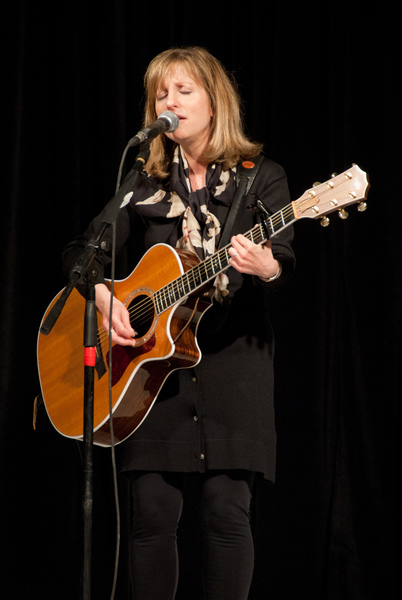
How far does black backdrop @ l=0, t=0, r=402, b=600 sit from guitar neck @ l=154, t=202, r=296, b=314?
0.89 metres

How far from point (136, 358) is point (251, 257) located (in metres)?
0.48

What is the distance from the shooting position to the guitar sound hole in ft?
6.87

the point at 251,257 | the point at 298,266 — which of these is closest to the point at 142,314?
A: the point at 251,257

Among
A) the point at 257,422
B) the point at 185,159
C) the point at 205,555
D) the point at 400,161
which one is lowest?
the point at 205,555

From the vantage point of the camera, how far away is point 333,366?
8.98ft

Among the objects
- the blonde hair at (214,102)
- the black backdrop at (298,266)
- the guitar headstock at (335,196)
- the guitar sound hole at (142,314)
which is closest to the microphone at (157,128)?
the blonde hair at (214,102)

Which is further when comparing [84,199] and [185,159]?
[84,199]

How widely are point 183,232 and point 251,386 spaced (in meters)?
0.50

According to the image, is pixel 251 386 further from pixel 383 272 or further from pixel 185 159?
pixel 383 272

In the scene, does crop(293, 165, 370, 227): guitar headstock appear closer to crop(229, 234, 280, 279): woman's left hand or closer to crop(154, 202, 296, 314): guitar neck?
crop(154, 202, 296, 314): guitar neck

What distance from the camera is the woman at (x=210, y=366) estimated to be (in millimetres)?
1860

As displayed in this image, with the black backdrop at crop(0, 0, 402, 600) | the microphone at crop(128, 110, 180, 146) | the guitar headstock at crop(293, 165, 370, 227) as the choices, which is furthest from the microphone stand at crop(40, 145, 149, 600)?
the black backdrop at crop(0, 0, 402, 600)

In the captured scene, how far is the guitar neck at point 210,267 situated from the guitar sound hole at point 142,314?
4 centimetres

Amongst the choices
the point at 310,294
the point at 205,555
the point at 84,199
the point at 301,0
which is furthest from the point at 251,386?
the point at 301,0
